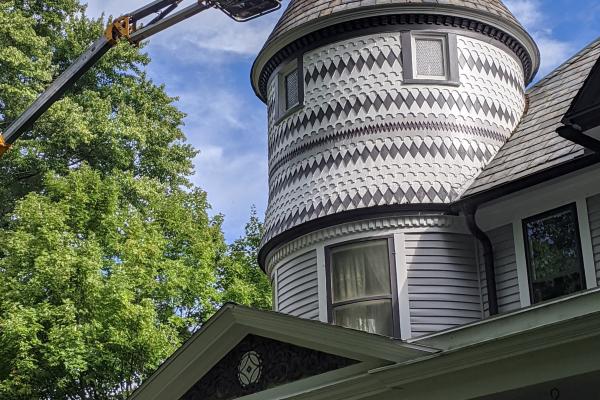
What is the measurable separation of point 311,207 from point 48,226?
1116 cm

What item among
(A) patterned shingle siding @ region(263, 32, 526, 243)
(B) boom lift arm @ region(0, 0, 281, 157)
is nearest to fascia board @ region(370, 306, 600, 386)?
(A) patterned shingle siding @ region(263, 32, 526, 243)

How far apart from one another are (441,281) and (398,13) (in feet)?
16.1

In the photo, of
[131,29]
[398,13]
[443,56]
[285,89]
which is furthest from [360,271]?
[131,29]

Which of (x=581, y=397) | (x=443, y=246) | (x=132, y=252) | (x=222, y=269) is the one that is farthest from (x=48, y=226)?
(x=581, y=397)

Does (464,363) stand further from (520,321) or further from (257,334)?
(257,334)

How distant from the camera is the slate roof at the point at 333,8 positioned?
17166mm

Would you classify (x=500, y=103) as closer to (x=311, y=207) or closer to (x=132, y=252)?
(x=311, y=207)

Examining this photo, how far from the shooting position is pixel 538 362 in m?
10.6

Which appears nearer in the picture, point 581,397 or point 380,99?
point 581,397

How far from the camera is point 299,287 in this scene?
16.9 metres

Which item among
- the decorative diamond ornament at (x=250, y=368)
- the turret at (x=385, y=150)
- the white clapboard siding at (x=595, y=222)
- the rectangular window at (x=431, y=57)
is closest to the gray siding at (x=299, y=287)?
the turret at (x=385, y=150)

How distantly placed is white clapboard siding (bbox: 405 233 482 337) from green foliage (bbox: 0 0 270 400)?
10.8 metres

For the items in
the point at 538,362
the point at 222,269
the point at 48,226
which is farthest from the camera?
the point at 222,269

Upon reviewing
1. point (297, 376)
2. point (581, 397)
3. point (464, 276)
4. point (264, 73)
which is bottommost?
point (581, 397)
